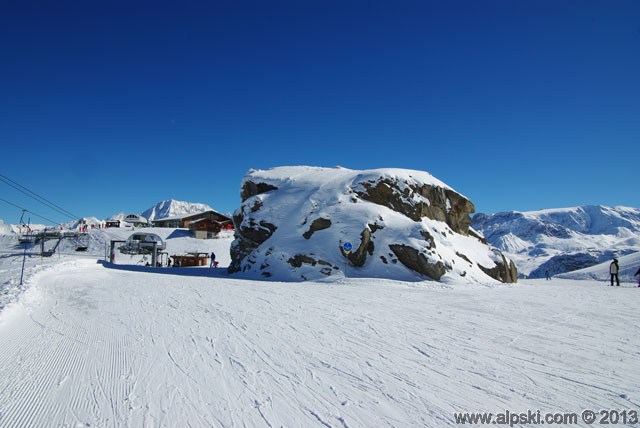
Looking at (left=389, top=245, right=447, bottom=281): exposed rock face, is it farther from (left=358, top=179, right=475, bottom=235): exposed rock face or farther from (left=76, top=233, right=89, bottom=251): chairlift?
(left=76, top=233, right=89, bottom=251): chairlift

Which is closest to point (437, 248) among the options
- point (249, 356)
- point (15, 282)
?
point (249, 356)

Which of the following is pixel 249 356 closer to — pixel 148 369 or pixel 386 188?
pixel 148 369

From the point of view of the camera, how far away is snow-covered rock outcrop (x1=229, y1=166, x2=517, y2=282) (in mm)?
21422

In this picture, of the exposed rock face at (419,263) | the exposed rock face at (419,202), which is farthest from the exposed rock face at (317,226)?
the exposed rock face at (419,263)

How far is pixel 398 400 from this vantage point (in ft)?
Answer: 14.4

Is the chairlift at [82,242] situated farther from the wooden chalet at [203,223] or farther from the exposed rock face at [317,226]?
the exposed rock face at [317,226]

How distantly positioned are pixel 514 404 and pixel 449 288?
14615 mm

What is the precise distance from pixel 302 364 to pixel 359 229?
17269 mm

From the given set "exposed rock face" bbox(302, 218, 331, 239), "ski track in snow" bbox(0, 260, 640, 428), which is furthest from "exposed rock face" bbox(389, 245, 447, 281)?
"ski track in snow" bbox(0, 260, 640, 428)

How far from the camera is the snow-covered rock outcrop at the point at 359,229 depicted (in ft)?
70.3

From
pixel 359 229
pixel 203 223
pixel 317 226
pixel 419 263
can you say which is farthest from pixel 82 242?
pixel 419 263

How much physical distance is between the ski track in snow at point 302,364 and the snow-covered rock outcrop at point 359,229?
10.7 metres

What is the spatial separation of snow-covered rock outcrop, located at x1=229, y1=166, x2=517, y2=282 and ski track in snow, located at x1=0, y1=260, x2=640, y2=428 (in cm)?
1072

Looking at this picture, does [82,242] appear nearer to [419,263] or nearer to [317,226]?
[317,226]
